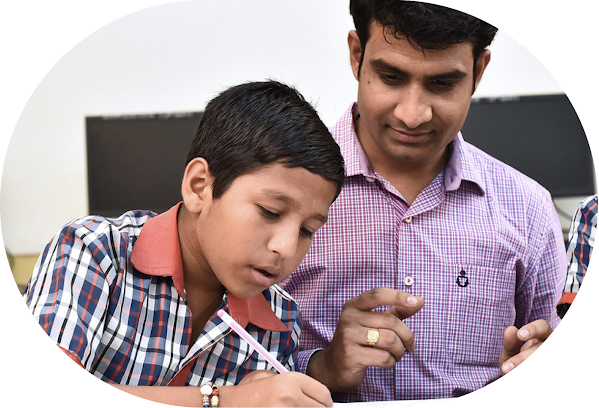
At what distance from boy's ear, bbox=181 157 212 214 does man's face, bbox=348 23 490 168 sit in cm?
34

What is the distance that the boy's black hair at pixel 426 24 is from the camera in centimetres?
95

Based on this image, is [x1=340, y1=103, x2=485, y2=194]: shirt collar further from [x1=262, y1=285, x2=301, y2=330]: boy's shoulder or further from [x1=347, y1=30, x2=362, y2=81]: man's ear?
→ [x1=262, y1=285, x2=301, y2=330]: boy's shoulder

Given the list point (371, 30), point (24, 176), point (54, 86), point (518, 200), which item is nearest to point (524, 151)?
point (518, 200)

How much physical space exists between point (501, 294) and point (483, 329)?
0.08m

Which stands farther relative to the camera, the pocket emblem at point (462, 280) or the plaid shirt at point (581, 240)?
the pocket emblem at point (462, 280)

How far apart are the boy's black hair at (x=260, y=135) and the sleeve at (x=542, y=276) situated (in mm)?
512

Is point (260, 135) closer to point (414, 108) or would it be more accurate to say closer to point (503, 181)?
point (414, 108)

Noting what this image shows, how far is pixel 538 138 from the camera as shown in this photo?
1.88 meters

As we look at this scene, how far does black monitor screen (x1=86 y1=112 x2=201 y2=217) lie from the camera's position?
1.79 metres

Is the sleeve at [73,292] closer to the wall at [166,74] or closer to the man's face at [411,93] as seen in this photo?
the man's face at [411,93]

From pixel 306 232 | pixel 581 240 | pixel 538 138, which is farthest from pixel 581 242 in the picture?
pixel 538 138

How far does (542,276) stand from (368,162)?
0.41 meters

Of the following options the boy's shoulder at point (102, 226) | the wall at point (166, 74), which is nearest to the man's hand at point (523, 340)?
the boy's shoulder at point (102, 226)

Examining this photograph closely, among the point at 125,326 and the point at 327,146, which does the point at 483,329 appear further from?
the point at 125,326
